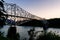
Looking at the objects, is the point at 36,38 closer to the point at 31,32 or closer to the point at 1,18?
the point at 31,32

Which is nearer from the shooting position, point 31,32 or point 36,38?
point 36,38

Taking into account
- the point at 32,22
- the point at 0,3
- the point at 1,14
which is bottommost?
the point at 32,22

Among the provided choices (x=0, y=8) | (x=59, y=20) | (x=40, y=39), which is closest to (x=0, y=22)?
(x=0, y=8)

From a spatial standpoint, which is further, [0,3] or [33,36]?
[33,36]

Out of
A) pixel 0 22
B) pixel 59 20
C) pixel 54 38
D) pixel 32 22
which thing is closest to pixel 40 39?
pixel 54 38

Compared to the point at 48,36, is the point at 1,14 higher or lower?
higher

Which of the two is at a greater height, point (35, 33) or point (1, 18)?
point (1, 18)

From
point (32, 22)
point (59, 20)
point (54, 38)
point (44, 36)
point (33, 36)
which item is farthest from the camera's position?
point (59, 20)

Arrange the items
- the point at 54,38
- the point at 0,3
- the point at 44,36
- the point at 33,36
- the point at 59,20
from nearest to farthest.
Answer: the point at 0,3
the point at 54,38
the point at 44,36
the point at 33,36
the point at 59,20

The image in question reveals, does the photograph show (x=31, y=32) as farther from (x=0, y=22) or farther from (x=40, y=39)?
(x=0, y=22)
